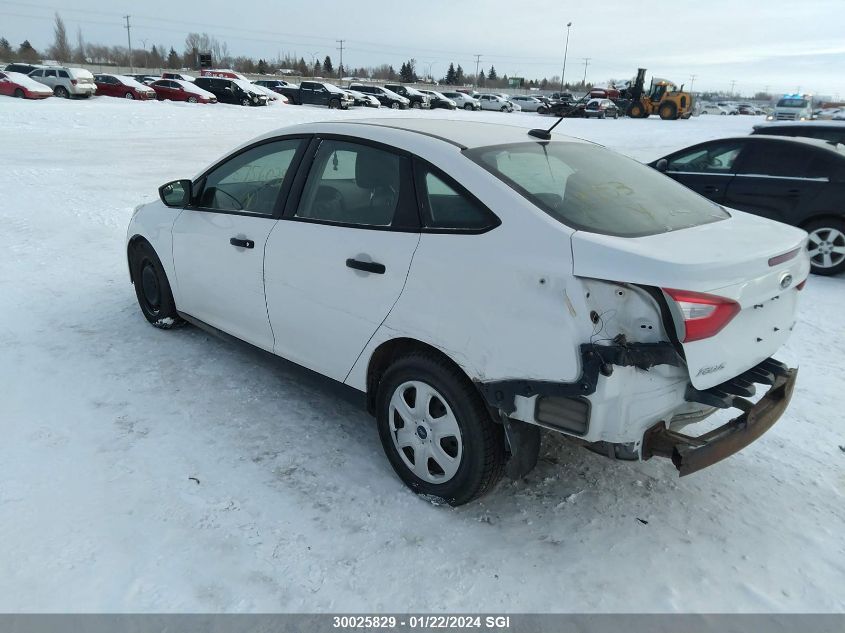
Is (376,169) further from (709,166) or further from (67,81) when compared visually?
(67,81)

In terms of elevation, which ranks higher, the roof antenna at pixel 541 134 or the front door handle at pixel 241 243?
the roof antenna at pixel 541 134

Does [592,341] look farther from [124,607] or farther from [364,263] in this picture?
[124,607]

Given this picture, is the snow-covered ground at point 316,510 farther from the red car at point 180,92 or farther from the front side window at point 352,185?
the red car at point 180,92

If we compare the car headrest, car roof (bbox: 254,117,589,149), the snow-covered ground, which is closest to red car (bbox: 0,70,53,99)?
the snow-covered ground

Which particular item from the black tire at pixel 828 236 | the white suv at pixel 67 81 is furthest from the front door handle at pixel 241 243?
the white suv at pixel 67 81

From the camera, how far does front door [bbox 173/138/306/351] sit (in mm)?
3662

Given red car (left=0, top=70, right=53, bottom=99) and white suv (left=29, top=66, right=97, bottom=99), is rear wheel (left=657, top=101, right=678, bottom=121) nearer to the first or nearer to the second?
white suv (left=29, top=66, right=97, bottom=99)

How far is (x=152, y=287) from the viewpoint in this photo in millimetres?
4891

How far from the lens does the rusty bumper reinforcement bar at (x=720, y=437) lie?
249cm

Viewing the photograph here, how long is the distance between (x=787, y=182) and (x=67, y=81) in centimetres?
3331

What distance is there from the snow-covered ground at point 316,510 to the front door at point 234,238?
314 millimetres

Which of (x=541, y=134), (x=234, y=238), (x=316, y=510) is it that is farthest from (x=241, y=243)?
(x=541, y=134)

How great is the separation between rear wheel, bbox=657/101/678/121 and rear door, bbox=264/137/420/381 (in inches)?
A: 1580
